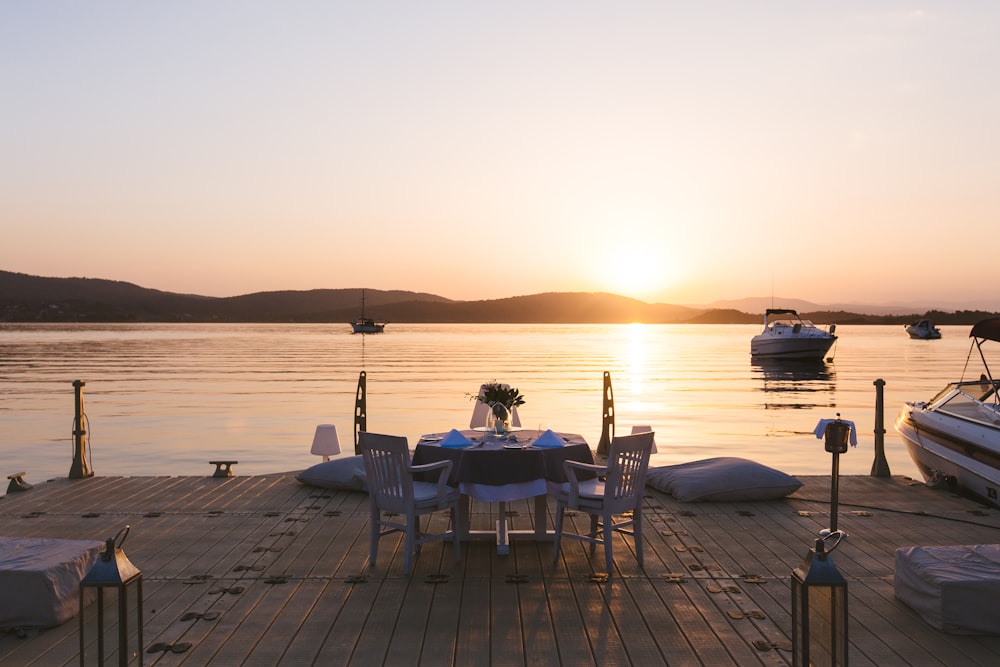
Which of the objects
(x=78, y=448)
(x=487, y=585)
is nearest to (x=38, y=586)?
(x=487, y=585)

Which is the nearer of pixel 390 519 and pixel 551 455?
pixel 551 455

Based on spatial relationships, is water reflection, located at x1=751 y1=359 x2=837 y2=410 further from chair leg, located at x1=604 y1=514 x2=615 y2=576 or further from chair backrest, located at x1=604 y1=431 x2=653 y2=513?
chair leg, located at x1=604 y1=514 x2=615 y2=576

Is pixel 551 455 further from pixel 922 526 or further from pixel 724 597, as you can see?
pixel 922 526

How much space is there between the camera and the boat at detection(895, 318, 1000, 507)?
25.7 feet

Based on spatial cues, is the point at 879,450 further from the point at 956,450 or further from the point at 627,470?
the point at 627,470

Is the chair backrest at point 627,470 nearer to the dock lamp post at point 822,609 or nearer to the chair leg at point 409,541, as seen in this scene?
the chair leg at point 409,541

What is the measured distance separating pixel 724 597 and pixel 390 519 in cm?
334

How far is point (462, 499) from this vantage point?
6.32 metres

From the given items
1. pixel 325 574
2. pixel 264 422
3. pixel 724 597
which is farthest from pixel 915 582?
pixel 264 422

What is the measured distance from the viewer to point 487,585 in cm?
537

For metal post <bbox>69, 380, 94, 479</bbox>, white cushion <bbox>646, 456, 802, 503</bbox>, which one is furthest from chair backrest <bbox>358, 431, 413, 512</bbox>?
metal post <bbox>69, 380, 94, 479</bbox>

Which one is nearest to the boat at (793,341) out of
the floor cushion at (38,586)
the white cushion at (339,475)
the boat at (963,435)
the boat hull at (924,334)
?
the boat at (963,435)

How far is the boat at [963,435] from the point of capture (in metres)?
7.83

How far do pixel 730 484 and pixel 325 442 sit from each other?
487cm
